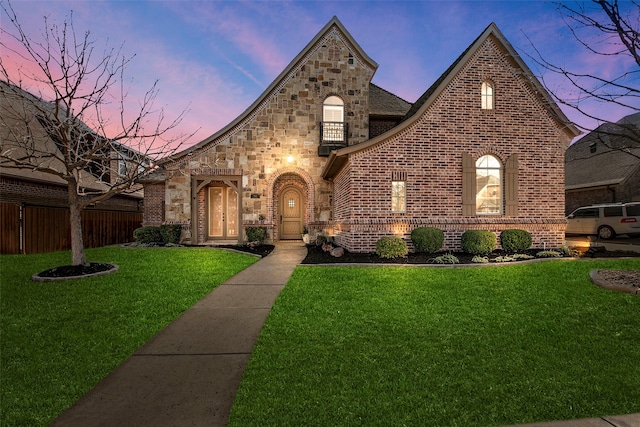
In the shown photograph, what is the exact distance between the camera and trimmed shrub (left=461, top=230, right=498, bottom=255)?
9844 mm

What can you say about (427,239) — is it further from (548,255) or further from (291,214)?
(291,214)

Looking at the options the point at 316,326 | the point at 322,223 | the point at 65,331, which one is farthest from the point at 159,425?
the point at 322,223

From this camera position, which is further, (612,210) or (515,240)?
(612,210)

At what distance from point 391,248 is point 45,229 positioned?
13337mm

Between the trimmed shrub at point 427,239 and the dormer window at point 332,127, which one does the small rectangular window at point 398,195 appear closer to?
the trimmed shrub at point 427,239

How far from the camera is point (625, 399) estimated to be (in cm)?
279

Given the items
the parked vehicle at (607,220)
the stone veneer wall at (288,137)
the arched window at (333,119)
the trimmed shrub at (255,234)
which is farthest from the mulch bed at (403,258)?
the arched window at (333,119)

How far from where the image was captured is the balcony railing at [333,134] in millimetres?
14227

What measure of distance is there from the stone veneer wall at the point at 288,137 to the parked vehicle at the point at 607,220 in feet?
40.0

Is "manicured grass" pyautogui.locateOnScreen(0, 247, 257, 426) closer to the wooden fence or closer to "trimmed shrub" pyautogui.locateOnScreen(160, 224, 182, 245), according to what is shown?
the wooden fence

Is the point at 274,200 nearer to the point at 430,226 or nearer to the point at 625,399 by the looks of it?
the point at 430,226

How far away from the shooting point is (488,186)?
11.1m

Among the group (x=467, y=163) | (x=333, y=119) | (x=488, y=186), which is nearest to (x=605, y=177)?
(x=488, y=186)

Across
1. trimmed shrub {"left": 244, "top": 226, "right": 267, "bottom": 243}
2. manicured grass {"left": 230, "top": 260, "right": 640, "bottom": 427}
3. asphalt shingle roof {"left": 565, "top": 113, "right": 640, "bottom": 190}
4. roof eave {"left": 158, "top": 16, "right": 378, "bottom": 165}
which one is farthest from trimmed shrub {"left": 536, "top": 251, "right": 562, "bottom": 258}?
asphalt shingle roof {"left": 565, "top": 113, "right": 640, "bottom": 190}
